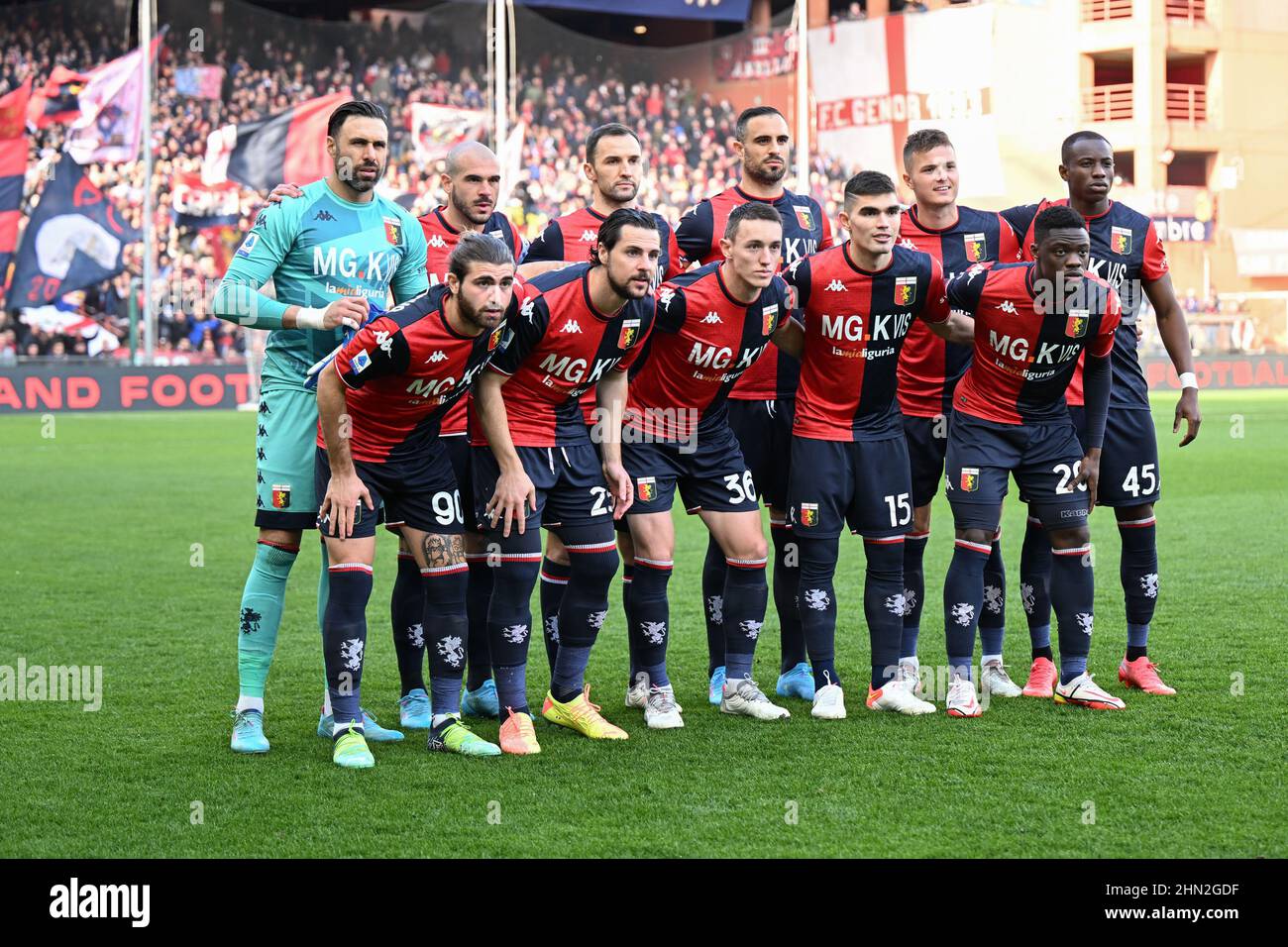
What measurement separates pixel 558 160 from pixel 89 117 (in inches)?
449

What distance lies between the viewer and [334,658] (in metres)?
5.41

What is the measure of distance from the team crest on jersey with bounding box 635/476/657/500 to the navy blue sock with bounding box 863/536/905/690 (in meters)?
0.86

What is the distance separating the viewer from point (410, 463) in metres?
5.46

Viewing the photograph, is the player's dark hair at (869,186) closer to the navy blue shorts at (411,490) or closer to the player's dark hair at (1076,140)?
the player's dark hair at (1076,140)

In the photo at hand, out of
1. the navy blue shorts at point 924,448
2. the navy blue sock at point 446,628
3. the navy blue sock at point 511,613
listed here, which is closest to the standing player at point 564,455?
the navy blue sock at point 511,613

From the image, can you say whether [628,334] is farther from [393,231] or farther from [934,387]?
[934,387]

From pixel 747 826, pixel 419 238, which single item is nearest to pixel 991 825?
pixel 747 826

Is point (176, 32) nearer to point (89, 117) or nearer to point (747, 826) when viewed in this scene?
point (89, 117)

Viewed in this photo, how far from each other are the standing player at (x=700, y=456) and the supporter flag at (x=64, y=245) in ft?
70.3

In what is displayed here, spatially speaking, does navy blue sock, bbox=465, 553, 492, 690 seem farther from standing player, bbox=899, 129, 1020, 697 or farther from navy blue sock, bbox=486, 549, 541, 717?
standing player, bbox=899, 129, 1020, 697

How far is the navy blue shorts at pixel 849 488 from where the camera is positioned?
19.5 feet

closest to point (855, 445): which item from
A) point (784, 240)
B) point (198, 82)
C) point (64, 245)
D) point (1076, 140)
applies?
point (784, 240)

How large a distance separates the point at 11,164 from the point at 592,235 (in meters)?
21.5

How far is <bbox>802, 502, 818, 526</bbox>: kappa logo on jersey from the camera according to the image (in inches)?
234
